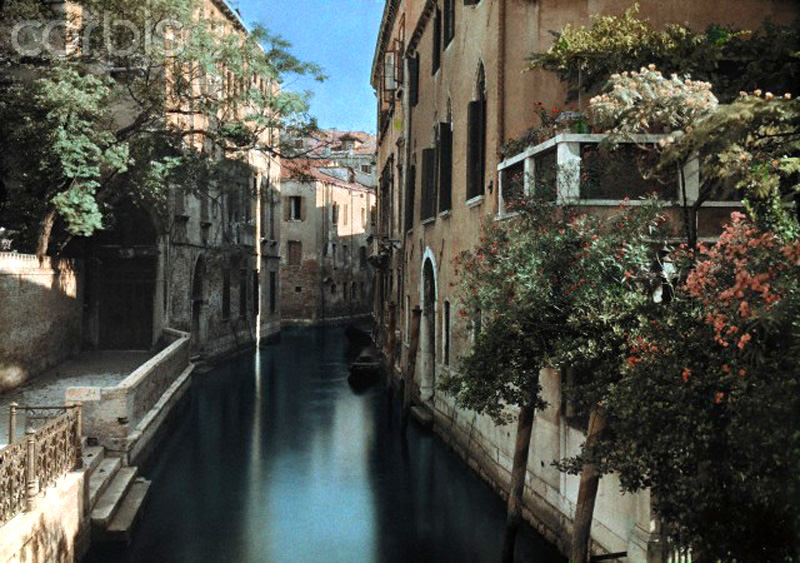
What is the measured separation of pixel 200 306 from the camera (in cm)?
2327

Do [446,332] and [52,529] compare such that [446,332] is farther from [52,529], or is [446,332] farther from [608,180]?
[52,529]

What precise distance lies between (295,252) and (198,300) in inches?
589

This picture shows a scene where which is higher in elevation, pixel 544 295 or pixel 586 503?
pixel 544 295

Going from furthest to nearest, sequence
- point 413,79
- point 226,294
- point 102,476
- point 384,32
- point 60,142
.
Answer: point 226,294
point 384,32
point 413,79
point 60,142
point 102,476

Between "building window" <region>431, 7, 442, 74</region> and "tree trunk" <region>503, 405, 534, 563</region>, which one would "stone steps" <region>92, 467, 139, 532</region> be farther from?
"building window" <region>431, 7, 442, 74</region>

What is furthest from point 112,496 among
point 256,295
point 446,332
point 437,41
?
point 256,295

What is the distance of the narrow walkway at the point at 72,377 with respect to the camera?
496 inches

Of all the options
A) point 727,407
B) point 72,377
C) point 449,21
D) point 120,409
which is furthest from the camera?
point 72,377

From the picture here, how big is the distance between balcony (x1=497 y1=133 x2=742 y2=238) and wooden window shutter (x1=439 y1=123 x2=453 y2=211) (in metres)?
5.19

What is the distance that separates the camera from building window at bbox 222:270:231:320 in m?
25.5

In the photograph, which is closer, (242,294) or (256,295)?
(242,294)

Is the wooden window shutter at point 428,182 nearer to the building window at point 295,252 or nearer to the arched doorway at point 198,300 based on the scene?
the arched doorway at point 198,300

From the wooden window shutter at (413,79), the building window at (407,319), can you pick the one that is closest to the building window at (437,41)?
the wooden window shutter at (413,79)

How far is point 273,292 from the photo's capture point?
108 feet
